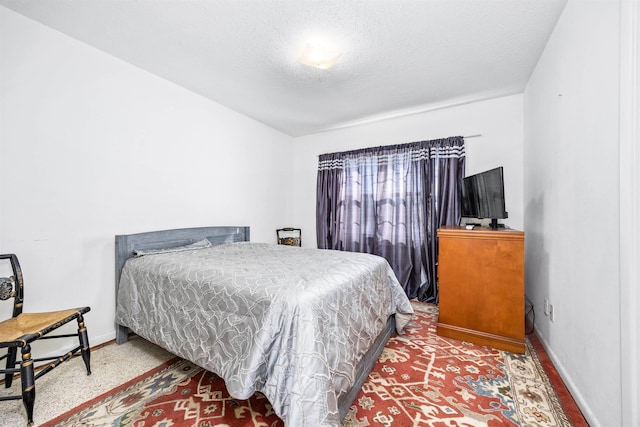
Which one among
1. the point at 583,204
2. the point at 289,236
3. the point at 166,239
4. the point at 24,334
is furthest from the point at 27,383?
the point at 289,236

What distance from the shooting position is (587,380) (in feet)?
4.47

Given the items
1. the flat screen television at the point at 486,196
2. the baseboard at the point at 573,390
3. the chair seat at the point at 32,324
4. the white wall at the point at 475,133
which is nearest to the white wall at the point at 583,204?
the baseboard at the point at 573,390

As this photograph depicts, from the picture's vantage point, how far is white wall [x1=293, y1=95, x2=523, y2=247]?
2945 millimetres

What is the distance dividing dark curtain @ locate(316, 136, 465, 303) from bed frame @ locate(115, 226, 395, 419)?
128cm

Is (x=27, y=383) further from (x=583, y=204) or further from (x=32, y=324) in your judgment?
(x=583, y=204)

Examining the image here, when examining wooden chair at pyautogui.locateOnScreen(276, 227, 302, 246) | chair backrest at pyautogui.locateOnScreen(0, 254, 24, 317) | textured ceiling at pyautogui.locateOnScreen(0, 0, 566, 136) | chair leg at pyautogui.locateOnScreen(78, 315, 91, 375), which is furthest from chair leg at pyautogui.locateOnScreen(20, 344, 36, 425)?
wooden chair at pyautogui.locateOnScreen(276, 227, 302, 246)

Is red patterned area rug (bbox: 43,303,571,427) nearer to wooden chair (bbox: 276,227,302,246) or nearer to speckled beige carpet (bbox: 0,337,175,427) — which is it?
speckled beige carpet (bbox: 0,337,175,427)

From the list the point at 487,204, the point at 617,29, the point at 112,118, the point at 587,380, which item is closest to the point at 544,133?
the point at 487,204

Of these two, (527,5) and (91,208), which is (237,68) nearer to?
(91,208)

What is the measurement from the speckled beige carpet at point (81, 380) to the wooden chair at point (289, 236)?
7.45ft

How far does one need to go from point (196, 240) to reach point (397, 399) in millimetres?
2445

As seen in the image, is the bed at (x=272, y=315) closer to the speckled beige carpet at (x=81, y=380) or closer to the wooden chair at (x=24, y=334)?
the speckled beige carpet at (x=81, y=380)

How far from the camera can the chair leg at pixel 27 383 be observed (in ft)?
4.29

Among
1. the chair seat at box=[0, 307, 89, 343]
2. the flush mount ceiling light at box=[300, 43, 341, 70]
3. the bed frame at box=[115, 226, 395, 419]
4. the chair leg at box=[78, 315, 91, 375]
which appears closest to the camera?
the chair seat at box=[0, 307, 89, 343]
